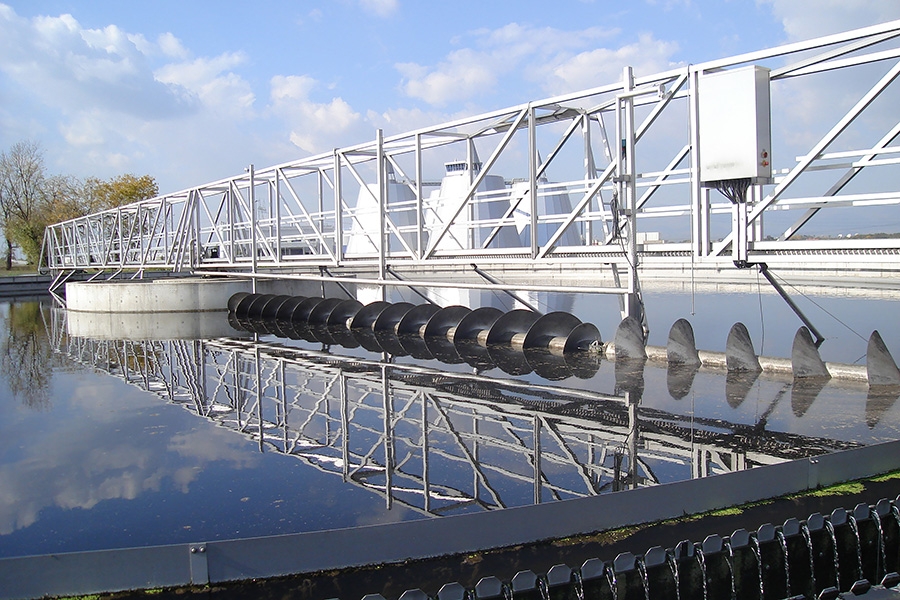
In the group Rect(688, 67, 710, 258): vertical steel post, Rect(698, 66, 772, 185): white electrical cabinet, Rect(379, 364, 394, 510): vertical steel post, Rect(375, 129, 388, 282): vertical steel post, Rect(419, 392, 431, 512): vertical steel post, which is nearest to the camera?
Rect(419, 392, 431, 512): vertical steel post

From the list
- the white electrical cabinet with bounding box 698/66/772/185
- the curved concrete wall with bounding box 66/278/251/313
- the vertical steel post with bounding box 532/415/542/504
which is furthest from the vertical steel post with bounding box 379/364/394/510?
the curved concrete wall with bounding box 66/278/251/313

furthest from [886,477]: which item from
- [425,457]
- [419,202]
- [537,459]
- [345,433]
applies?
[419,202]

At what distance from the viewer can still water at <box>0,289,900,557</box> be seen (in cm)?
482

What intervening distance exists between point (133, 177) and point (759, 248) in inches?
2159

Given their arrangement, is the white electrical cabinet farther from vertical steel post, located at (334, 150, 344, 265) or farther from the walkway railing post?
the walkway railing post

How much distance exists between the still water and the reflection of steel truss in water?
25 mm

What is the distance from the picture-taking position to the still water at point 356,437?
482cm

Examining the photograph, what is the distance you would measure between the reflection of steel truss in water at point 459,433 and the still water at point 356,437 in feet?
0.08

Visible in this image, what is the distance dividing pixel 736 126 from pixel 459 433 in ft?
15.2

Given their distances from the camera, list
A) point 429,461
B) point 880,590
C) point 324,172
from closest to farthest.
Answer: point 880,590 → point 429,461 → point 324,172

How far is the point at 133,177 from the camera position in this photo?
55500 millimetres

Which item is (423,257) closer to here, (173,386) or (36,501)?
(173,386)

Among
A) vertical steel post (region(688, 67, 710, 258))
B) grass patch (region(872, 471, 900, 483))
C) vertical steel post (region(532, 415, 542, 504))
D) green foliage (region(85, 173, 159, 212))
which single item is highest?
green foliage (region(85, 173, 159, 212))

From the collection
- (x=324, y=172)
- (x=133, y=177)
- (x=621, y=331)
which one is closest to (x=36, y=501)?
(x=621, y=331)
